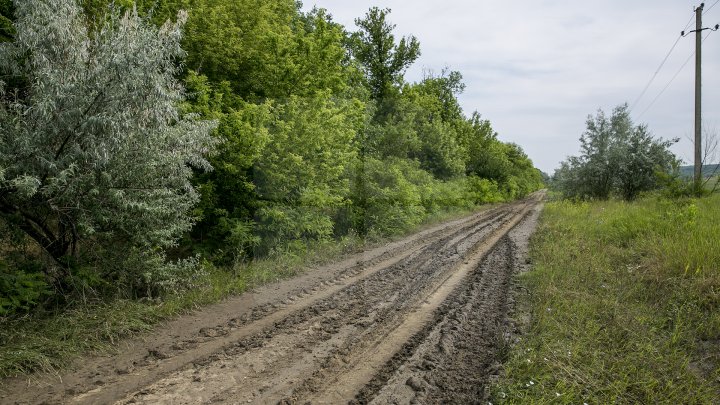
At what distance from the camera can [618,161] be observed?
802 inches

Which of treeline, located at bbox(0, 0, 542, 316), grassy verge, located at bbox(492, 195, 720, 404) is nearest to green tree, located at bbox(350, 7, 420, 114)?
treeline, located at bbox(0, 0, 542, 316)

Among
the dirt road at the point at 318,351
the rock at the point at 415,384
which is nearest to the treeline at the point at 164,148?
the dirt road at the point at 318,351

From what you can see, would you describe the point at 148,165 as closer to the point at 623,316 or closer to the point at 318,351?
the point at 318,351

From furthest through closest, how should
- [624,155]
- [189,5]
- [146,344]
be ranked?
[624,155]
[189,5]
[146,344]

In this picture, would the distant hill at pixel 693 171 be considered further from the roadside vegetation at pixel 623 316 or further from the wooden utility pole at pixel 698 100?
the roadside vegetation at pixel 623 316

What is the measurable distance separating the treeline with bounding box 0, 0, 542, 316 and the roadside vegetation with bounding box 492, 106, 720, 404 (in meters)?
5.16

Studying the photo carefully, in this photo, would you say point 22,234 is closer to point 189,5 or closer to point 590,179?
point 189,5

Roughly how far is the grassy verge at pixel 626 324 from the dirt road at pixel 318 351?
1.58 ft

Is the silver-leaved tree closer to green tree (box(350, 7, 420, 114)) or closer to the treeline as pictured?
the treeline

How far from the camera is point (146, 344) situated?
4586 millimetres

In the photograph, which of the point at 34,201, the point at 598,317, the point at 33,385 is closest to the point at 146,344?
the point at 33,385

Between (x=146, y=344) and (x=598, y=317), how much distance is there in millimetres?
5815

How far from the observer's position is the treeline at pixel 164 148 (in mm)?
4699

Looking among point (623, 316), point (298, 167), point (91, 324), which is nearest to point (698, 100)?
point (623, 316)
